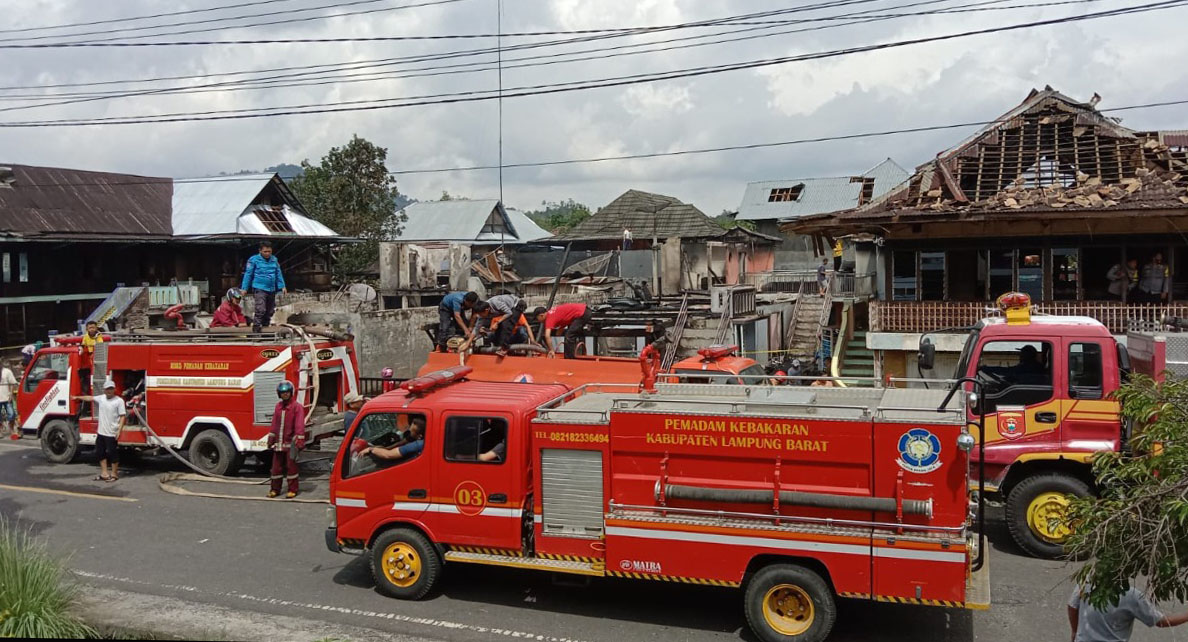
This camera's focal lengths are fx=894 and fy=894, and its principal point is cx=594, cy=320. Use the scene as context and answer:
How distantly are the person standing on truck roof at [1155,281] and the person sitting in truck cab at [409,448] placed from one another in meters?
16.3

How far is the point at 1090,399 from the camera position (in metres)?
9.79

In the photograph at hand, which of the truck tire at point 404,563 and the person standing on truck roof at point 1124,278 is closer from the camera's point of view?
the truck tire at point 404,563

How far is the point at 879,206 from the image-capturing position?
19438mm

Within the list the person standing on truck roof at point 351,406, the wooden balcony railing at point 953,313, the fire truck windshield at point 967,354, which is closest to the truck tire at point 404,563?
the person standing on truck roof at point 351,406

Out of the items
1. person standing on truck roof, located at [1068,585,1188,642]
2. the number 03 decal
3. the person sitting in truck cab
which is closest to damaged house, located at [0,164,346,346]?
the person sitting in truck cab

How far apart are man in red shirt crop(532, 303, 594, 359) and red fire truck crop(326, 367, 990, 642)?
18.0 feet

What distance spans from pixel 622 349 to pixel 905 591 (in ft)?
41.0

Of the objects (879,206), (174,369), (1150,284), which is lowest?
(174,369)

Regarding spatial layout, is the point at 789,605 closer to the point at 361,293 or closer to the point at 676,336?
the point at 676,336

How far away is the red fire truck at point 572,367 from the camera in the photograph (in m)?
12.9

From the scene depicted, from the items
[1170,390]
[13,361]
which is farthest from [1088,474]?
[13,361]

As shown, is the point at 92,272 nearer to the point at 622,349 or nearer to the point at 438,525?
the point at 622,349

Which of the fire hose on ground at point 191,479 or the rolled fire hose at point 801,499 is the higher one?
the rolled fire hose at point 801,499

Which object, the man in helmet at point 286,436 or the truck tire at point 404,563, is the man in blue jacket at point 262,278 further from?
the truck tire at point 404,563
